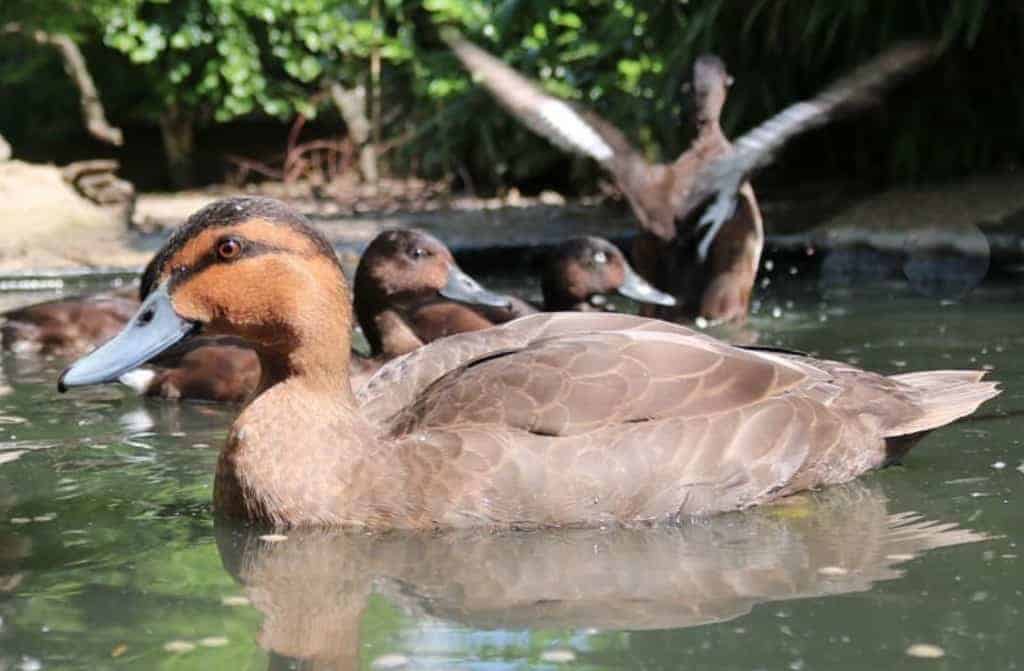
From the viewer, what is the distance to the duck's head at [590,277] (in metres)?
9.72

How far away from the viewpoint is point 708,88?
10727 millimetres

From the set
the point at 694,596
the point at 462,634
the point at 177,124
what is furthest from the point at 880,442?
the point at 177,124

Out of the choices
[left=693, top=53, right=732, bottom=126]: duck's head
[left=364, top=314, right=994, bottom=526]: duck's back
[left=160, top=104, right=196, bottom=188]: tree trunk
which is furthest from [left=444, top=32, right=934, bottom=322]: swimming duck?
[left=160, top=104, right=196, bottom=188]: tree trunk

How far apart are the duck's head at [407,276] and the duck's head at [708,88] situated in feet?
7.80

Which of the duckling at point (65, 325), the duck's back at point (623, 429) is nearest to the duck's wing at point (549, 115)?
the duckling at point (65, 325)

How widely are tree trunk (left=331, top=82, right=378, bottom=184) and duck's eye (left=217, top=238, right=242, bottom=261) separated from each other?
47.7ft

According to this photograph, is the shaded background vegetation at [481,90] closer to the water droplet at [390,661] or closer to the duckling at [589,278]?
the duckling at [589,278]

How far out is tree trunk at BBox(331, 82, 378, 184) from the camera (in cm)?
2031

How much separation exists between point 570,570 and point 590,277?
470cm

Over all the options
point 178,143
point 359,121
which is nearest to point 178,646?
point 359,121

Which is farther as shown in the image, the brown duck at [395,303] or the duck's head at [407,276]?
the duck's head at [407,276]

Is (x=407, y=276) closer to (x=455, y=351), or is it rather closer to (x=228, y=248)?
(x=455, y=351)

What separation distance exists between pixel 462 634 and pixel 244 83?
15.4 m

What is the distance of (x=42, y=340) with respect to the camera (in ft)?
31.1
